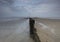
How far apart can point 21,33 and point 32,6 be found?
0.79m

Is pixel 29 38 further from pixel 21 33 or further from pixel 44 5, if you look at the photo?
pixel 44 5

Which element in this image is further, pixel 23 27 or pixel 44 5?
pixel 44 5

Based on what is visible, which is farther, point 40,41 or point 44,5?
point 44,5

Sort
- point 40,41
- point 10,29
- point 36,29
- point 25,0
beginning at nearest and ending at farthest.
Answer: point 40,41 < point 36,29 < point 10,29 < point 25,0

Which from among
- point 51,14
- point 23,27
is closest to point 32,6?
point 51,14

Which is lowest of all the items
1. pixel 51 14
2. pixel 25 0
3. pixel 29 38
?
pixel 29 38

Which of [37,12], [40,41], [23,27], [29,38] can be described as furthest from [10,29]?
[37,12]

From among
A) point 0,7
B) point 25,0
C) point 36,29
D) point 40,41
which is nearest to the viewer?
point 40,41

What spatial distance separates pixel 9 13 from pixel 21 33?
59 cm

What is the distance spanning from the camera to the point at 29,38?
108cm

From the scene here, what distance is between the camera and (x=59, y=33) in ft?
3.62

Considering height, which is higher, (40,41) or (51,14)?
(51,14)

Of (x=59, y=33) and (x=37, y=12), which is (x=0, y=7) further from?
(x=59, y=33)

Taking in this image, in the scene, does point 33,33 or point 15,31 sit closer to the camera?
→ point 33,33
